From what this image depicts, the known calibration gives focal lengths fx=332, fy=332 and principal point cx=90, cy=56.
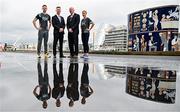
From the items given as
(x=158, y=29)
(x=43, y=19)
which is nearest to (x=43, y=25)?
(x=43, y=19)

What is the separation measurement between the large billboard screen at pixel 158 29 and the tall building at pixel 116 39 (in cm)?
6811

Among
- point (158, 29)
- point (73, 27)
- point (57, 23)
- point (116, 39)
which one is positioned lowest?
point (73, 27)

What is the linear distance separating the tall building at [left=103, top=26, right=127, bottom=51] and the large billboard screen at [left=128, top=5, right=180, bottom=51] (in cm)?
6811

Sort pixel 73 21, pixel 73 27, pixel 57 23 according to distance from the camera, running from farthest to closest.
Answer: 1. pixel 73 27
2. pixel 73 21
3. pixel 57 23

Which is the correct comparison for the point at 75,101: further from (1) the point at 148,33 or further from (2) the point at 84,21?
(1) the point at 148,33

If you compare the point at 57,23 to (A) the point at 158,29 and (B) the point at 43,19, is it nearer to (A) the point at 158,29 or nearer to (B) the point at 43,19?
(B) the point at 43,19

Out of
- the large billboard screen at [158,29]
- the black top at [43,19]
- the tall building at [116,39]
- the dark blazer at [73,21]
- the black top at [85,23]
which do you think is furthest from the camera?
the tall building at [116,39]

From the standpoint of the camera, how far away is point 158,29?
65500 millimetres

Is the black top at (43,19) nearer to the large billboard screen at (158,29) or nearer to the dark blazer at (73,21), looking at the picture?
the dark blazer at (73,21)

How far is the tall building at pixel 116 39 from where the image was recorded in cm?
14357

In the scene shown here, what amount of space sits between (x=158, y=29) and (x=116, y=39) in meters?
83.4

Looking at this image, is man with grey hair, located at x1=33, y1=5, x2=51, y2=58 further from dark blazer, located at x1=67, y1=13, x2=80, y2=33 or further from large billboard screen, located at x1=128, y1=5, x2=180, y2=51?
large billboard screen, located at x1=128, y1=5, x2=180, y2=51

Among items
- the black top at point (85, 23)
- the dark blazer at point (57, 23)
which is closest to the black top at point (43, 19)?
the dark blazer at point (57, 23)

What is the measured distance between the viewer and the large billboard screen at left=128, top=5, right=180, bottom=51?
6378 cm
